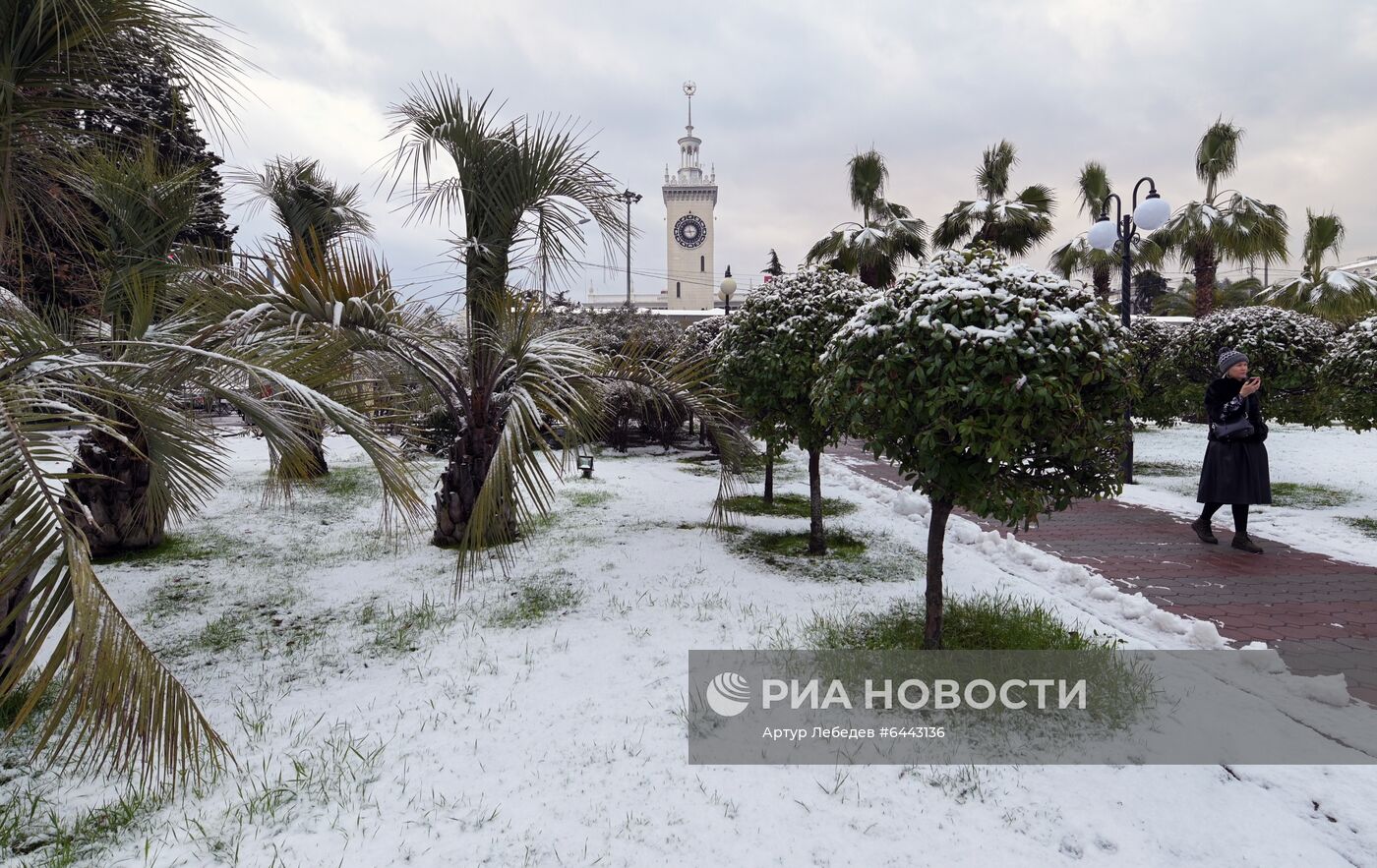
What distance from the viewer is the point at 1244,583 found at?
4617 mm

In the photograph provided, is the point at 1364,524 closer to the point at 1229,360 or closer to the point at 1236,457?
the point at 1236,457

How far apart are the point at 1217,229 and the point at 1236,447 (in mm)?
10971

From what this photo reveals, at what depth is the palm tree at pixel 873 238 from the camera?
14805 mm

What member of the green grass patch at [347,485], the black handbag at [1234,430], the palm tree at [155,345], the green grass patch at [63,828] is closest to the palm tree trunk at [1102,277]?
the black handbag at [1234,430]

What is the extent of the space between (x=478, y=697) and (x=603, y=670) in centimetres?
63

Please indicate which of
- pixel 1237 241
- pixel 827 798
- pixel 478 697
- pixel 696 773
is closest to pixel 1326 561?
pixel 827 798

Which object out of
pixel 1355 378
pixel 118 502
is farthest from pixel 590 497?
pixel 1355 378

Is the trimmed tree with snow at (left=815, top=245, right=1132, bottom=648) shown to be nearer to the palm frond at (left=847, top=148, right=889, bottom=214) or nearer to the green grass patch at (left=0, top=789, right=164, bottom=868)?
the green grass patch at (left=0, top=789, right=164, bottom=868)

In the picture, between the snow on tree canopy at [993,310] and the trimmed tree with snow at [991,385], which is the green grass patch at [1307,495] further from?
the snow on tree canopy at [993,310]

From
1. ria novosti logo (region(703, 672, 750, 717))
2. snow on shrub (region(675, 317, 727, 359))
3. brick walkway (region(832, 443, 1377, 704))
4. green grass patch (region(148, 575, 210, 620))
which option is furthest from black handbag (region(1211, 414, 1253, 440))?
green grass patch (region(148, 575, 210, 620))

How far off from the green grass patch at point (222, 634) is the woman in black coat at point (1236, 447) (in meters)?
7.28

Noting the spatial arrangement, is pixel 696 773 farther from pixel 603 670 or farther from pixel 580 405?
pixel 580 405

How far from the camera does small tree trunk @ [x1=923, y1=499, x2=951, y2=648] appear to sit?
3312mm

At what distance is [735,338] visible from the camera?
552cm
